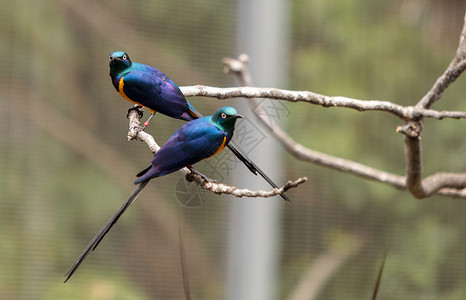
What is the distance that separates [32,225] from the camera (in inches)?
45.9

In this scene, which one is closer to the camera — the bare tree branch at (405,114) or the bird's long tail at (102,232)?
the bird's long tail at (102,232)

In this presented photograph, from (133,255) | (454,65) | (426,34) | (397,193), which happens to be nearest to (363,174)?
(454,65)

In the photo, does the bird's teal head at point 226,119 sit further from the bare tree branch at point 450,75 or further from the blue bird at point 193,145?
the bare tree branch at point 450,75

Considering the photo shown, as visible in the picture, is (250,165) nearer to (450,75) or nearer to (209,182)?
(209,182)

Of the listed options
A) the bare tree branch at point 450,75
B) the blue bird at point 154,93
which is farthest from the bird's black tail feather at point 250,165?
the bare tree branch at point 450,75

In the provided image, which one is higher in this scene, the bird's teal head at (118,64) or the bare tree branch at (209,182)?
the bird's teal head at (118,64)

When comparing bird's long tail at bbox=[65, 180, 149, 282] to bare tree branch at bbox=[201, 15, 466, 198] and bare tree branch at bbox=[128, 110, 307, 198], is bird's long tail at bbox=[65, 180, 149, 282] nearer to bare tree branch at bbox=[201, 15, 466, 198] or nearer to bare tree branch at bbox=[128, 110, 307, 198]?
bare tree branch at bbox=[128, 110, 307, 198]

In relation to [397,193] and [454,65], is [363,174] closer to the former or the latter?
[454,65]

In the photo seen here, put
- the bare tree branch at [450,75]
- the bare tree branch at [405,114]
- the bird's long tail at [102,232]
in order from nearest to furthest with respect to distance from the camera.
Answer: the bird's long tail at [102,232], the bare tree branch at [405,114], the bare tree branch at [450,75]

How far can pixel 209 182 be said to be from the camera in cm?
24

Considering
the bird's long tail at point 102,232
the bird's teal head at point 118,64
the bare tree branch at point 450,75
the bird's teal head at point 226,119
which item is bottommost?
the bird's long tail at point 102,232

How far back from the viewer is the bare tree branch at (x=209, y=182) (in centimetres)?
20

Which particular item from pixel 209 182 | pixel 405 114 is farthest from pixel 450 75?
pixel 209 182

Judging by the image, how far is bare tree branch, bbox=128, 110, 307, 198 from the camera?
20 centimetres
